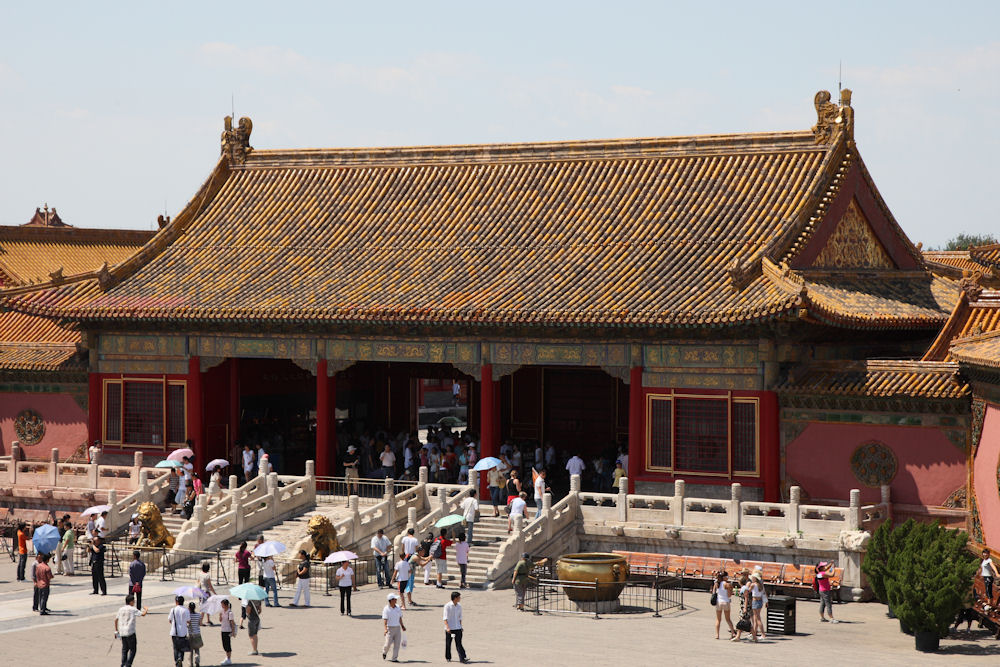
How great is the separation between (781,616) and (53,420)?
2714cm

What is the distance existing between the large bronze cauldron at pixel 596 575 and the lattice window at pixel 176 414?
1635cm

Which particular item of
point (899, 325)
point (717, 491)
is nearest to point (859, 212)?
point (899, 325)

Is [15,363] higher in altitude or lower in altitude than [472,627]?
higher

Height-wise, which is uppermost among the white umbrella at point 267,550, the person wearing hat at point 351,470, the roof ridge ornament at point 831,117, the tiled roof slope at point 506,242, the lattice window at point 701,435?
the roof ridge ornament at point 831,117

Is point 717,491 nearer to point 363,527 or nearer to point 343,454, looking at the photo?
point 363,527

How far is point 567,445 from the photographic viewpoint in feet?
162

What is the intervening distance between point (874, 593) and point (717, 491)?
19.0 ft

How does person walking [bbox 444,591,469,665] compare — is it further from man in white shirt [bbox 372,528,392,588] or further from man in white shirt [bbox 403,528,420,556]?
man in white shirt [bbox 372,528,392,588]

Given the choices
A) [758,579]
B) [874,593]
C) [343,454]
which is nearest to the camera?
[758,579]

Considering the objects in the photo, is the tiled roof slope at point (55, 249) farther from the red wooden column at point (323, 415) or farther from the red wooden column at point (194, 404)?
the red wooden column at point (323, 415)

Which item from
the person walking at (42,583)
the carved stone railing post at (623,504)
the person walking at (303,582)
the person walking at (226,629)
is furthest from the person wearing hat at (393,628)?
the carved stone railing post at (623,504)

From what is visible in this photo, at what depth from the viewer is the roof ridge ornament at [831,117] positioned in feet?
140

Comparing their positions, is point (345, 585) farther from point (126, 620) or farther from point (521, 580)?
point (126, 620)

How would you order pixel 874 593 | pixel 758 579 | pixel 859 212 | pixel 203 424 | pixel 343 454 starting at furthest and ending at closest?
pixel 343 454 < pixel 203 424 < pixel 859 212 < pixel 874 593 < pixel 758 579
